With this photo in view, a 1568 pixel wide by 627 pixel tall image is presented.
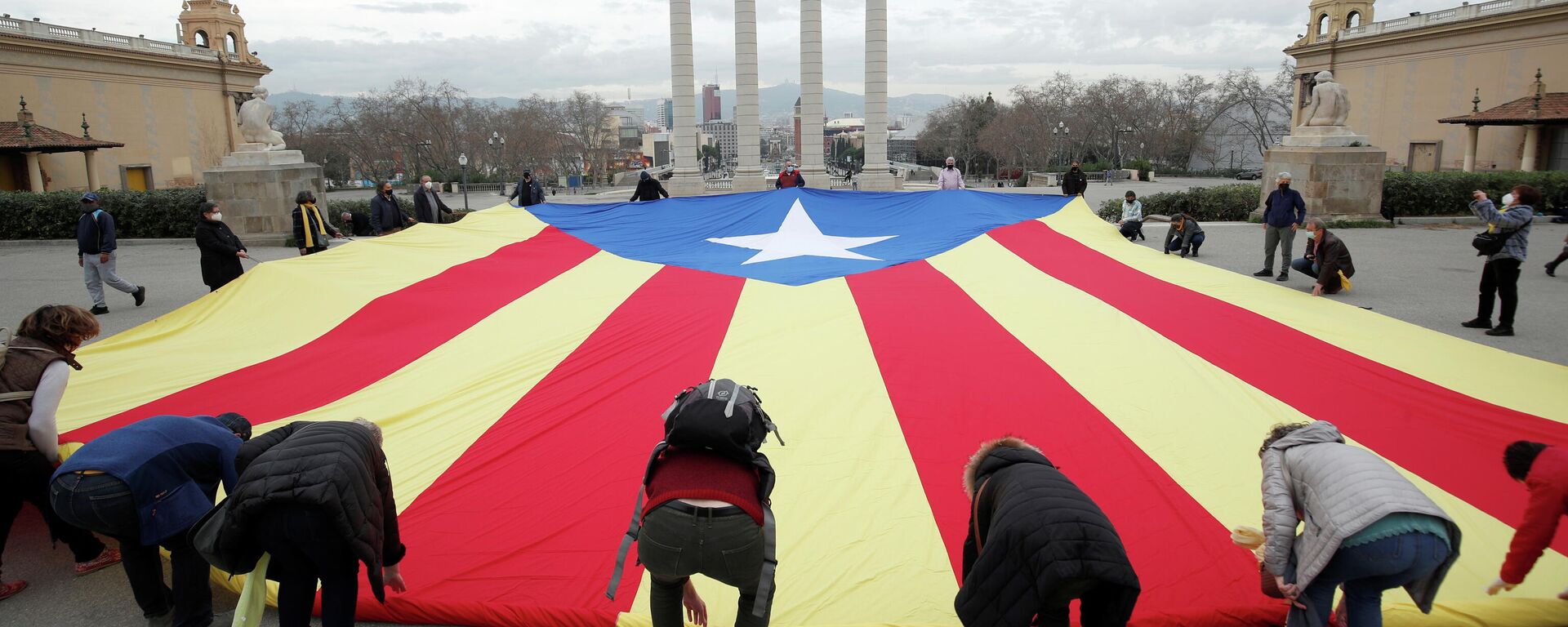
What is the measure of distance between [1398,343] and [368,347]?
717cm

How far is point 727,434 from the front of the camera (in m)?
2.39

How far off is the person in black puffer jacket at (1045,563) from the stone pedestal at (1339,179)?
595 inches

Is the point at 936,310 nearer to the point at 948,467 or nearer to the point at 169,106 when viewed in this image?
the point at 948,467

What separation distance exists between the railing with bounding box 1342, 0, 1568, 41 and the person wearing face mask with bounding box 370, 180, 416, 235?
118ft

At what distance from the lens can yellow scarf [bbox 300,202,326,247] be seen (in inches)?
381

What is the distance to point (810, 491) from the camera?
3832mm

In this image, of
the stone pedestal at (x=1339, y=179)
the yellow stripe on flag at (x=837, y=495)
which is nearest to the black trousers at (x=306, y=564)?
the yellow stripe on flag at (x=837, y=495)

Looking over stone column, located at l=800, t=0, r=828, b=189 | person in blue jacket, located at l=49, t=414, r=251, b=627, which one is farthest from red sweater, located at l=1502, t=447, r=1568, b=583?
stone column, located at l=800, t=0, r=828, b=189

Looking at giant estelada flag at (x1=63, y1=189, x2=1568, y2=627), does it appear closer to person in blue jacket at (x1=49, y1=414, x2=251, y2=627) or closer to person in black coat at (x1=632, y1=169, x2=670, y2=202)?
person in blue jacket at (x1=49, y1=414, x2=251, y2=627)

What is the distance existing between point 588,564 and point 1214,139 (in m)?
66.4

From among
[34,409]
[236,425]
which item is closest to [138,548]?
[236,425]

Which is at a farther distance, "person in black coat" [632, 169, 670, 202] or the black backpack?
"person in black coat" [632, 169, 670, 202]

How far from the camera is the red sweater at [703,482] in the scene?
2389 millimetres

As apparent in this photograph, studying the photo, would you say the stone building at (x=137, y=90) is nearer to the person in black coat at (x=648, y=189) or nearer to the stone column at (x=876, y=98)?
the person in black coat at (x=648, y=189)
